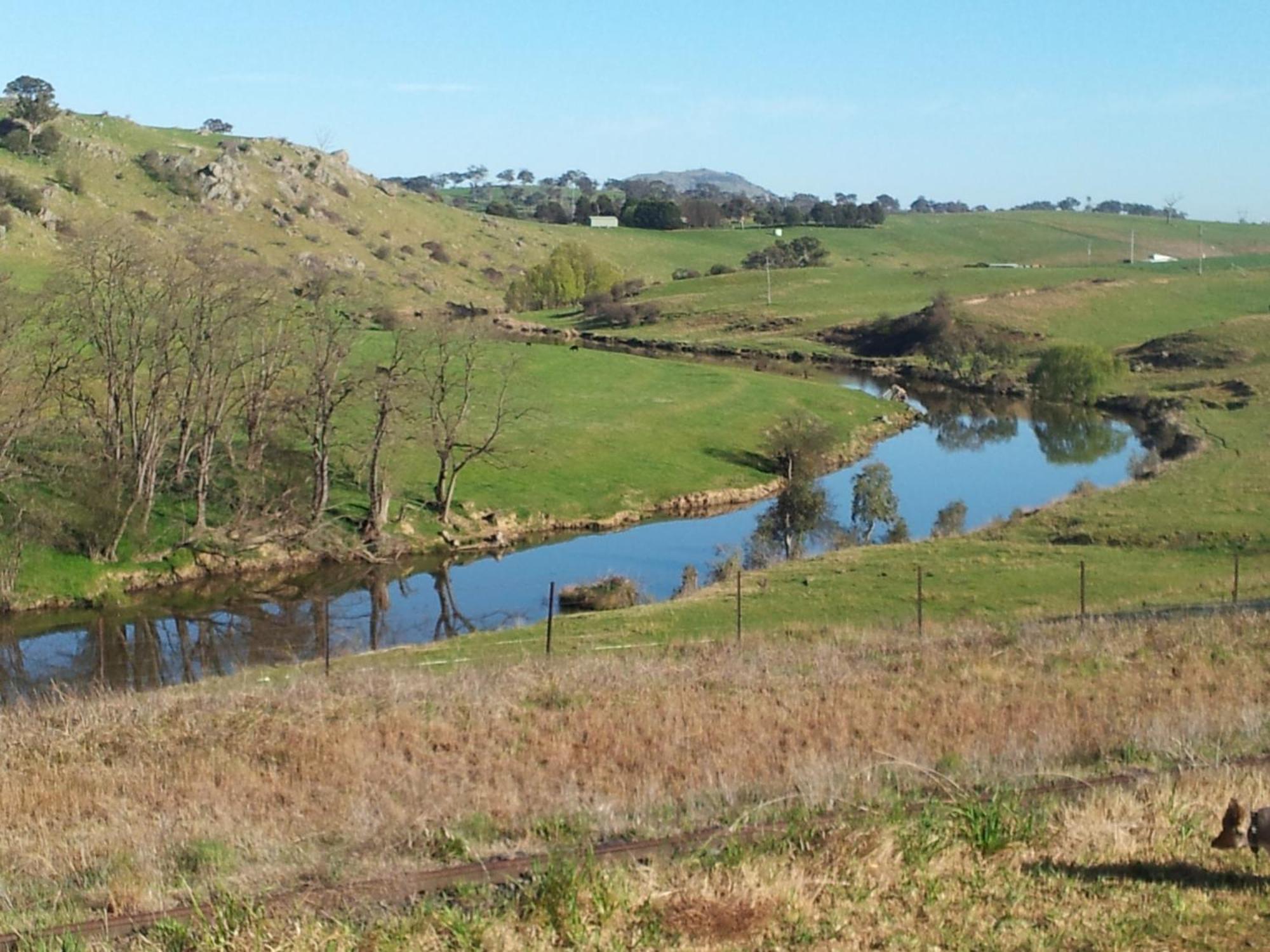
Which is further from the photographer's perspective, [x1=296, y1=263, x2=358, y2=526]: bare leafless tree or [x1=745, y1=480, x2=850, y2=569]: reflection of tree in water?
[x1=745, y1=480, x2=850, y2=569]: reflection of tree in water

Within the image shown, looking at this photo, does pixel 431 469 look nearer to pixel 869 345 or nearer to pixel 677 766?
pixel 677 766

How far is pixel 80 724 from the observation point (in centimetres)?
1662

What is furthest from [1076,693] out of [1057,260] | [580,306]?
[1057,260]

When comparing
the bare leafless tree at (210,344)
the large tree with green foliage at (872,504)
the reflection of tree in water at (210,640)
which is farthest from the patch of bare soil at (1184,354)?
the bare leafless tree at (210,344)

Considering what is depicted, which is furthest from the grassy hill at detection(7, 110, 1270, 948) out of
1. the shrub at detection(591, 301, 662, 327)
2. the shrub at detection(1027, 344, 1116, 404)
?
the shrub at detection(591, 301, 662, 327)

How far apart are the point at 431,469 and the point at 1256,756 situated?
1773 inches

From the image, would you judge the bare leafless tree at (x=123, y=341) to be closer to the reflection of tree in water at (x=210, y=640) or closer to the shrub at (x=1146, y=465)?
the reflection of tree in water at (x=210, y=640)

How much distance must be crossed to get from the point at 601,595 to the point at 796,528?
12480mm

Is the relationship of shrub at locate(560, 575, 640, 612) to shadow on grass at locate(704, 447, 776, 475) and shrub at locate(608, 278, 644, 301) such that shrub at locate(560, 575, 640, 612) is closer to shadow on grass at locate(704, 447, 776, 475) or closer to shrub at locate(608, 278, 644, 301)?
shadow on grass at locate(704, 447, 776, 475)

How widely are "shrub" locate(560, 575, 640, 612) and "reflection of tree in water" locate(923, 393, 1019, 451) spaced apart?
119 feet

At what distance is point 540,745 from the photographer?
15.7 m

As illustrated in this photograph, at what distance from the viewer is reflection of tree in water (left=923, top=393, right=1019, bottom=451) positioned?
73.4m

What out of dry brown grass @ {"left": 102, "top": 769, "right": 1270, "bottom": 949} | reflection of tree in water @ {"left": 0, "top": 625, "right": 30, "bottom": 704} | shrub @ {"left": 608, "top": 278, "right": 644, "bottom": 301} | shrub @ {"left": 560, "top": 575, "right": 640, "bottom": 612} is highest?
shrub @ {"left": 608, "top": 278, "right": 644, "bottom": 301}

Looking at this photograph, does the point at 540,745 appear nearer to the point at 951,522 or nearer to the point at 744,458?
the point at 951,522
